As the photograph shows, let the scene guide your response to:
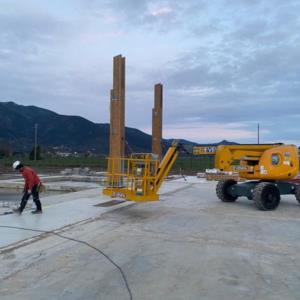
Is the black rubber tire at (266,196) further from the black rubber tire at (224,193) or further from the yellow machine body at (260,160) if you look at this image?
the black rubber tire at (224,193)

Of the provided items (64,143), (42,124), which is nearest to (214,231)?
(64,143)

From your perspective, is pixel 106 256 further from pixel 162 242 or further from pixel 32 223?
pixel 32 223

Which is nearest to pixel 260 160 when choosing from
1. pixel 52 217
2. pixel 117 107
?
pixel 117 107

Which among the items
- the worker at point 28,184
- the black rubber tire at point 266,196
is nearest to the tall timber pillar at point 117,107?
the worker at point 28,184

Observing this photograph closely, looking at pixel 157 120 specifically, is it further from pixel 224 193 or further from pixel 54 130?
pixel 54 130

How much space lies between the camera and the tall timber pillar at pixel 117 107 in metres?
16.5

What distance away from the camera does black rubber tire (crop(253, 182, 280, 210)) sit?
13.9 metres

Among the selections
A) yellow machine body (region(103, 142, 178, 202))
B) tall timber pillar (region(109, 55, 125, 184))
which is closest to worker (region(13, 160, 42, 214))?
yellow machine body (region(103, 142, 178, 202))

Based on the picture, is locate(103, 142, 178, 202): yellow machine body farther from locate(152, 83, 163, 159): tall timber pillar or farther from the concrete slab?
locate(152, 83, 163, 159): tall timber pillar

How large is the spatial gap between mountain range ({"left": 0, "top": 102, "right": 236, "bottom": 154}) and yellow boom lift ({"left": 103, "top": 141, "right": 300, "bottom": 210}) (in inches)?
3429

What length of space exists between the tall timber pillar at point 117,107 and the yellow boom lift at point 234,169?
3.04 ft

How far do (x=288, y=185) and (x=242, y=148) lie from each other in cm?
197

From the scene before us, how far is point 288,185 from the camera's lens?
15391mm

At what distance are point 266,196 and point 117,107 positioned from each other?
19.6 ft
